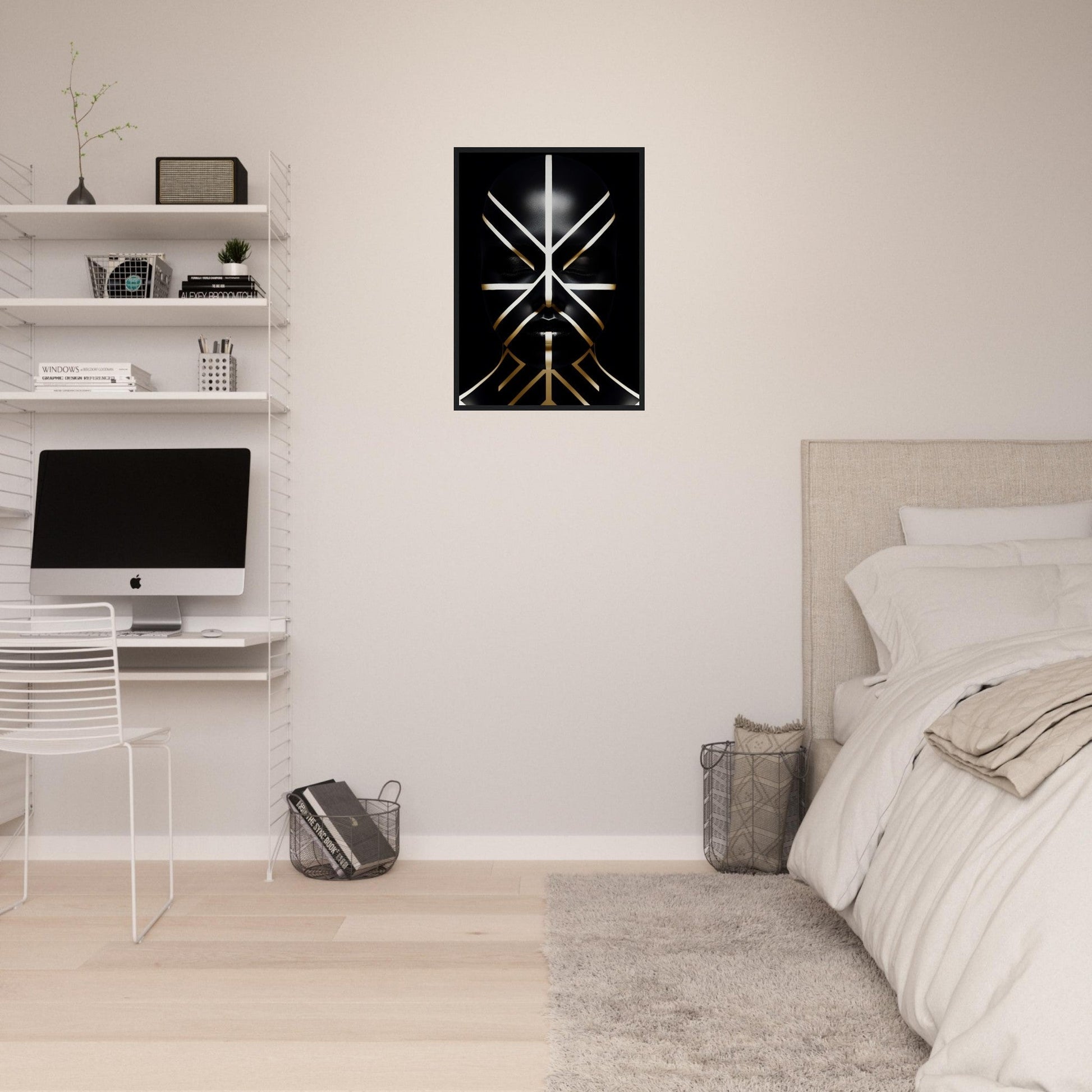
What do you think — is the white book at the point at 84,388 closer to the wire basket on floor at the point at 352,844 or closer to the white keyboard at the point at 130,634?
the white keyboard at the point at 130,634

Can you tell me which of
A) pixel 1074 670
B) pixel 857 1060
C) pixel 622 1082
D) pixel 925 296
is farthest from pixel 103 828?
pixel 925 296

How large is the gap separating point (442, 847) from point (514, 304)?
5.77 ft

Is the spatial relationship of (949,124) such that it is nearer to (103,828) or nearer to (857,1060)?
(857,1060)

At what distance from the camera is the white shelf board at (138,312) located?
2.92 meters

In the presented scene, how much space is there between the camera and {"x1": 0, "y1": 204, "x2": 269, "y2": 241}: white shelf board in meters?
2.93

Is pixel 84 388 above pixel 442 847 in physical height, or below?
above

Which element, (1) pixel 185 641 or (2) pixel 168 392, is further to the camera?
(2) pixel 168 392

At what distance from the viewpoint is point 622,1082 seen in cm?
167

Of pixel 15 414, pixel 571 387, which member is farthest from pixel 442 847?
pixel 15 414

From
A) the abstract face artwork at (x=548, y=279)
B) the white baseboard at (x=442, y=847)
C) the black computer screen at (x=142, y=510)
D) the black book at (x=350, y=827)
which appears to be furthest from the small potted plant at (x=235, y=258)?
the white baseboard at (x=442, y=847)

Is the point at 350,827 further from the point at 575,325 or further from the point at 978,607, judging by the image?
the point at 978,607

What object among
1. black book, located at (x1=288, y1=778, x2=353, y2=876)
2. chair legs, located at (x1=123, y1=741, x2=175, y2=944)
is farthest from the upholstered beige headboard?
chair legs, located at (x1=123, y1=741, x2=175, y2=944)

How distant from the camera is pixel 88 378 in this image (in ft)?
9.68

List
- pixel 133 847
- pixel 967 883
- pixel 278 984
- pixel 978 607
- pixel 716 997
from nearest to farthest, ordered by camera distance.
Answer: pixel 967 883
pixel 716 997
pixel 278 984
pixel 133 847
pixel 978 607
